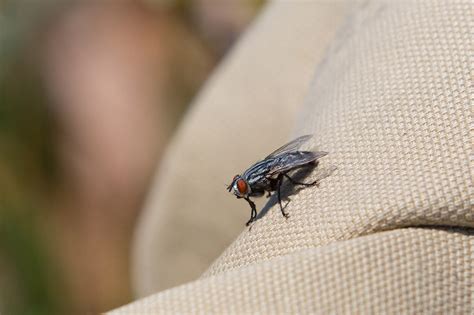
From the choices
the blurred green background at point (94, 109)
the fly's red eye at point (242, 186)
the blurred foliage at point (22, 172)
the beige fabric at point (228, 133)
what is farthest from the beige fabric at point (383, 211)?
the blurred green background at point (94, 109)

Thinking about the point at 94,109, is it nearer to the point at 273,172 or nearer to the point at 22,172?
the point at 22,172

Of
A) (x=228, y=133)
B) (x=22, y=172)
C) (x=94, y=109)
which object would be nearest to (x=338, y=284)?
(x=228, y=133)

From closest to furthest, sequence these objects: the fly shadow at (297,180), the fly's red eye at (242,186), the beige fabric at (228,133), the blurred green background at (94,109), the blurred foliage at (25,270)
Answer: the fly shadow at (297,180) < the fly's red eye at (242,186) < the beige fabric at (228,133) < the blurred foliage at (25,270) < the blurred green background at (94,109)

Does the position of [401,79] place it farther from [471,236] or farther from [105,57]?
[105,57]

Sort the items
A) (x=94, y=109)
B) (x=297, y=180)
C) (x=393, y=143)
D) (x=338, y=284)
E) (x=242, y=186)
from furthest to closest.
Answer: (x=94, y=109) → (x=242, y=186) → (x=297, y=180) → (x=393, y=143) → (x=338, y=284)

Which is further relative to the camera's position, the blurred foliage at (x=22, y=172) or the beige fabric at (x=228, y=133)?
the blurred foliage at (x=22, y=172)

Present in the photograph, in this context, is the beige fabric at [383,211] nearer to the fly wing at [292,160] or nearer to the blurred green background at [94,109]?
the fly wing at [292,160]

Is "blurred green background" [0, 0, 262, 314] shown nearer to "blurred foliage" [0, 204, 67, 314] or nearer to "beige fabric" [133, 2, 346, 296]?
"blurred foliage" [0, 204, 67, 314]
